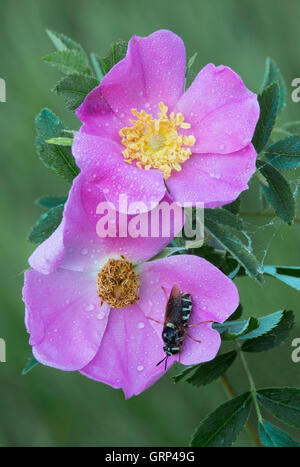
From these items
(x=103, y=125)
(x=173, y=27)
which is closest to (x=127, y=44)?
(x=103, y=125)

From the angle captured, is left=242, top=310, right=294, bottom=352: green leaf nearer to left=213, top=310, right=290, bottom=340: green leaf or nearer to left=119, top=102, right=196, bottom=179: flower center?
left=213, top=310, right=290, bottom=340: green leaf

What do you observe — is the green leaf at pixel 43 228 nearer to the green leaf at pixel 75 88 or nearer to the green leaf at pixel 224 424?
the green leaf at pixel 75 88

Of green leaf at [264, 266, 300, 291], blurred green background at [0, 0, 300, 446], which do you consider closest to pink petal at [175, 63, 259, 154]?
green leaf at [264, 266, 300, 291]

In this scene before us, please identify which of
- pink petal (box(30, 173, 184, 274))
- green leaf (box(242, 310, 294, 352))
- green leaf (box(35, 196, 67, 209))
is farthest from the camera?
green leaf (box(35, 196, 67, 209))

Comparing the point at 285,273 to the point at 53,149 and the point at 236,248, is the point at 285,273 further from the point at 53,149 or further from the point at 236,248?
the point at 53,149

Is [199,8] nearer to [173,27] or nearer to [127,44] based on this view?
[173,27]
